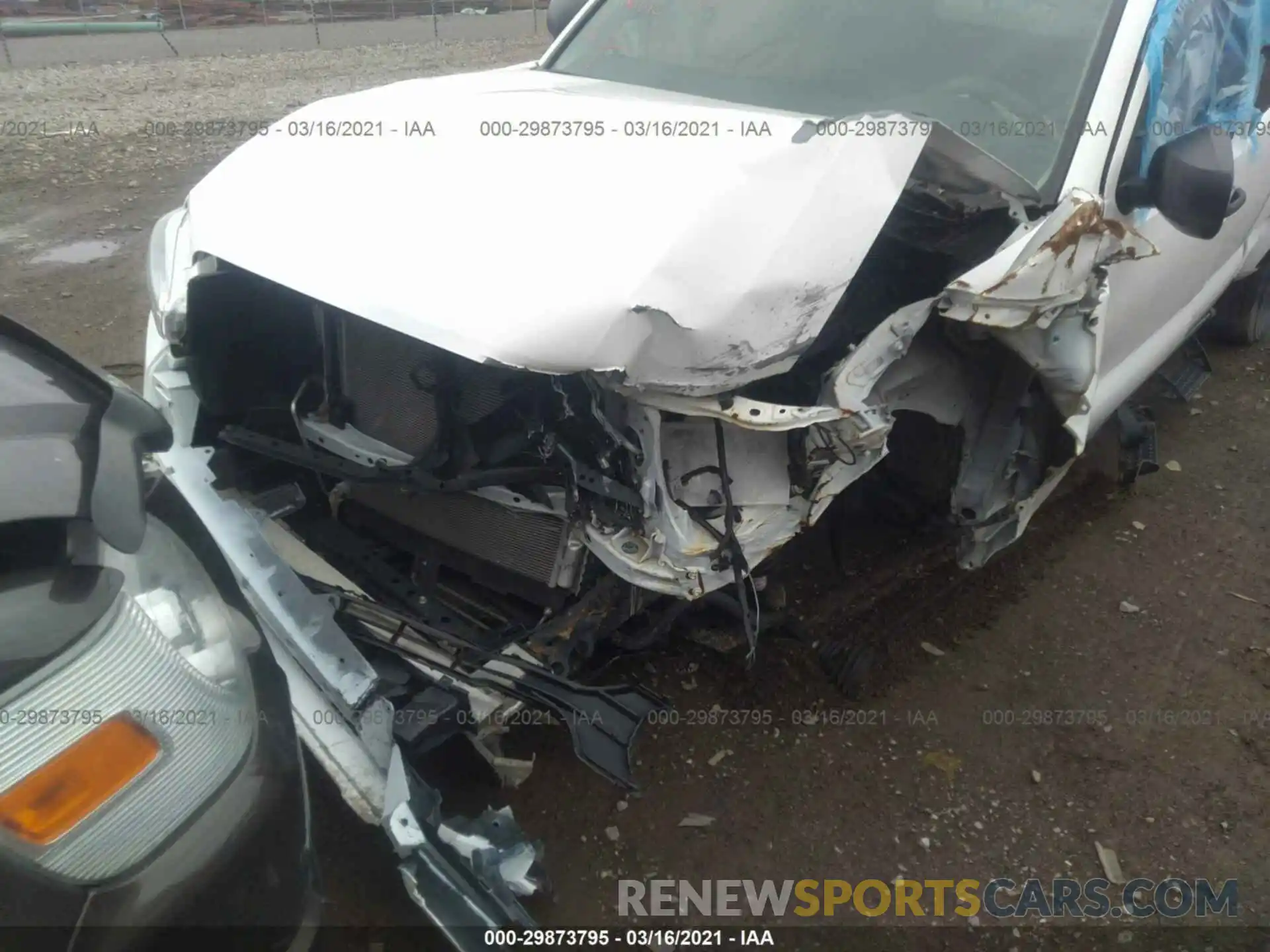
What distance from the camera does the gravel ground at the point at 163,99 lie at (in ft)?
23.2

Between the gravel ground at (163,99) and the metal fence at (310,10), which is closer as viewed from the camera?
the gravel ground at (163,99)

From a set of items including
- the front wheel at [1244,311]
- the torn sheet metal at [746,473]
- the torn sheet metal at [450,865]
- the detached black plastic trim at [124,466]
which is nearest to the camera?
the detached black plastic trim at [124,466]

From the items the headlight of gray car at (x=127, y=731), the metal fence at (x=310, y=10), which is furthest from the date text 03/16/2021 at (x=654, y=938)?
the metal fence at (x=310, y=10)

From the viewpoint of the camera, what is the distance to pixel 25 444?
1.26m

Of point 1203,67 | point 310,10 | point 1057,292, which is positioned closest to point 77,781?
point 1057,292

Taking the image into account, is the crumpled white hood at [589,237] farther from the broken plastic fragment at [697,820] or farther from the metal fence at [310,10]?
the metal fence at [310,10]

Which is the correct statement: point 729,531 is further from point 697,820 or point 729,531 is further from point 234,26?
point 234,26

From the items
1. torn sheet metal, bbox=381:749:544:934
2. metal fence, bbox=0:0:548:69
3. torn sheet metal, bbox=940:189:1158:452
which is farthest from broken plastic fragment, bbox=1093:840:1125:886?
metal fence, bbox=0:0:548:69

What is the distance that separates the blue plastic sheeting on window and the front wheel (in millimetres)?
1625

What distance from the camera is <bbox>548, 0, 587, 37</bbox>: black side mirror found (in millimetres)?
3453

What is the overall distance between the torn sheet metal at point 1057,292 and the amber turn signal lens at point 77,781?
5.22 ft

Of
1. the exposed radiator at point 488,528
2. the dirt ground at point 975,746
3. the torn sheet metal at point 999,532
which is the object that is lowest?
the dirt ground at point 975,746

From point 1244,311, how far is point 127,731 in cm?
501

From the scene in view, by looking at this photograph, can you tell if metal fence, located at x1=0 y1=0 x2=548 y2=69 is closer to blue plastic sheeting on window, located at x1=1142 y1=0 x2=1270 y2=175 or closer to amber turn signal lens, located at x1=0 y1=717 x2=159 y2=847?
blue plastic sheeting on window, located at x1=1142 y1=0 x2=1270 y2=175
